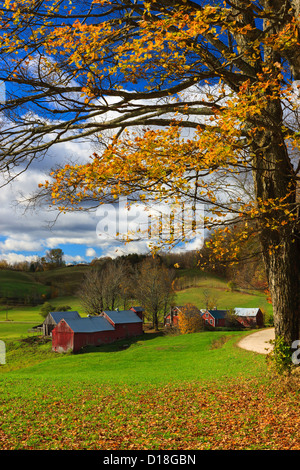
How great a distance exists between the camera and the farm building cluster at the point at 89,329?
4078cm

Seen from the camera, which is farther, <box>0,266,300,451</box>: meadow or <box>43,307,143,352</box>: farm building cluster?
<box>43,307,143,352</box>: farm building cluster

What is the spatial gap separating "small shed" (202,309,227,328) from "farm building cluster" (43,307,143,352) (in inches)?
397

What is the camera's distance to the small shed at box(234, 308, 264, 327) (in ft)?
172

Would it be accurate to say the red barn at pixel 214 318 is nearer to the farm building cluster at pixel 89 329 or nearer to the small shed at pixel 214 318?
the small shed at pixel 214 318

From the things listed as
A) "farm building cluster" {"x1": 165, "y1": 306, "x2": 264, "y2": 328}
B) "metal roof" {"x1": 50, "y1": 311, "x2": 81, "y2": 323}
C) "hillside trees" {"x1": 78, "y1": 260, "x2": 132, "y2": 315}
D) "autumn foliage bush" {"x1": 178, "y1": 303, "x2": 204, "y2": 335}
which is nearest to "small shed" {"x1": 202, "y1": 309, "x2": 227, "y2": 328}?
"farm building cluster" {"x1": 165, "y1": 306, "x2": 264, "y2": 328}

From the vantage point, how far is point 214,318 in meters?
52.2

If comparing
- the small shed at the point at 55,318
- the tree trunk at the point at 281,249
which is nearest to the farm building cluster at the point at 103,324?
Answer: the small shed at the point at 55,318

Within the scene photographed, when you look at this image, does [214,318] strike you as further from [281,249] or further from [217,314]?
[281,249]

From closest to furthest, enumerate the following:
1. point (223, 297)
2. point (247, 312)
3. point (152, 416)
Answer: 1. point (152, 416)
2. point (247, 312)
3. point (223, 297)

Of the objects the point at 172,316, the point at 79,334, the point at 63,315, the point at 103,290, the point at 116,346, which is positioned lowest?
the point at 116,346

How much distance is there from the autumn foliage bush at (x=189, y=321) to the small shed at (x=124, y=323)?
6906mm

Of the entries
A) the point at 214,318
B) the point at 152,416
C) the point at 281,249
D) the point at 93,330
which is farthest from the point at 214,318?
the point at 152,416

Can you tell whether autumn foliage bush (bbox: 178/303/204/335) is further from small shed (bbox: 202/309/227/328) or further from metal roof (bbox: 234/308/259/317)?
metal roof (bbox: 234/308/259/317)

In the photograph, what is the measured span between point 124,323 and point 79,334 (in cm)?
772
